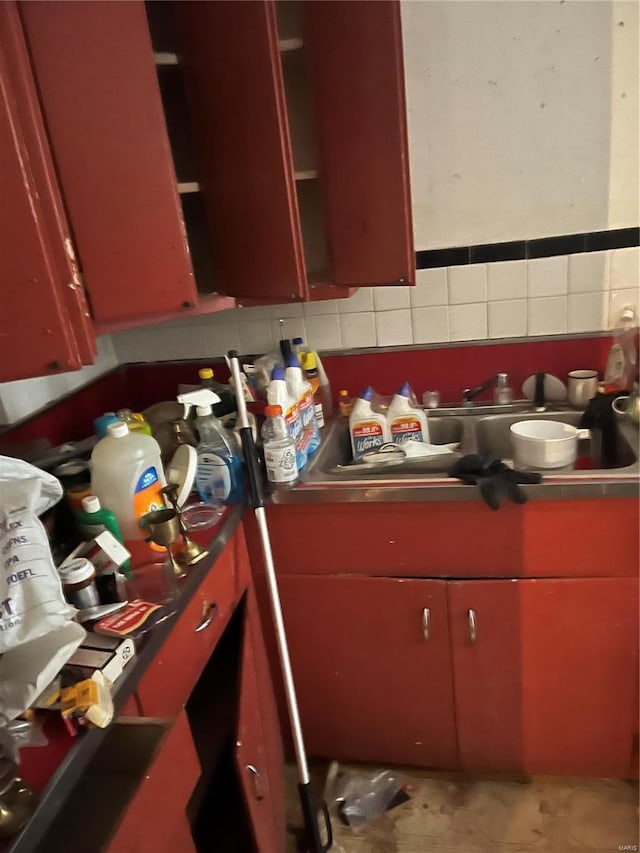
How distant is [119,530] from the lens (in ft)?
3.84

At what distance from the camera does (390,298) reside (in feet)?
5.57

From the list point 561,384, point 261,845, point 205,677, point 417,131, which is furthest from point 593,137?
point 261,845

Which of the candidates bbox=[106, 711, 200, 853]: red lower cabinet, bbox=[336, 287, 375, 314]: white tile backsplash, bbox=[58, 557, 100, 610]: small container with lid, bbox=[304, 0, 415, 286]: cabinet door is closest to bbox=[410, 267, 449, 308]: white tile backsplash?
bbox=[336, 287, 375, 314]: white tile backsplash

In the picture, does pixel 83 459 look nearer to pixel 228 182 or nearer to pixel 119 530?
pixel 119 530

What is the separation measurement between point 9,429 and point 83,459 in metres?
0.16

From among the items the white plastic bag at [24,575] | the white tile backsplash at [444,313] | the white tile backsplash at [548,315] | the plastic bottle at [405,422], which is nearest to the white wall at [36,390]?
the white tile backsplash at [444,313]

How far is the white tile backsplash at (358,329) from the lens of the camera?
67.8 inches

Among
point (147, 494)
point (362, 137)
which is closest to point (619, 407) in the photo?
point (362, 137)

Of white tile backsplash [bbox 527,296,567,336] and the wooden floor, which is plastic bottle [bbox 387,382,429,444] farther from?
the wooden floor

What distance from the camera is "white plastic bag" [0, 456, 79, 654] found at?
79cm

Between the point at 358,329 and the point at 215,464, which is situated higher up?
the point at 358,329

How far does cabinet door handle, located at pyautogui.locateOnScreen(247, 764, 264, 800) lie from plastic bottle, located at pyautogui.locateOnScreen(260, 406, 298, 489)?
55cm

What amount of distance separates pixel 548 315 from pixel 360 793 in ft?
4.25

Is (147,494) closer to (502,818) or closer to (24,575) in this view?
(24,575)
